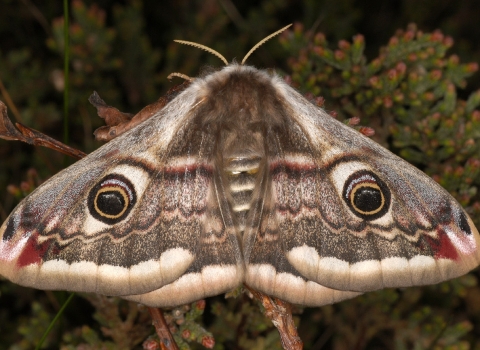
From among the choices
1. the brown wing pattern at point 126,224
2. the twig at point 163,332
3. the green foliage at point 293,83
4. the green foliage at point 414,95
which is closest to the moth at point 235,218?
the brown wing pattern at point 126,224

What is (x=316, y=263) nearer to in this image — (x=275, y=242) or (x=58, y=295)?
(x=275, y=242)

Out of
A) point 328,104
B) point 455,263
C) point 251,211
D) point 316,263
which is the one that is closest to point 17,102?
point 328,104

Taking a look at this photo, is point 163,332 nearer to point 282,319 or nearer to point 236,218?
point 282,319

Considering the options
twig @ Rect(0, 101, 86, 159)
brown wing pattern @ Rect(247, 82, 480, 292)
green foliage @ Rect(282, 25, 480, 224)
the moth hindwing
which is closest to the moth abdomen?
the moth hindwing

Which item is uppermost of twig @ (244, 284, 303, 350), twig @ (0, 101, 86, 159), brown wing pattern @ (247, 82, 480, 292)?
twig @ (0, 101, 86, 159)

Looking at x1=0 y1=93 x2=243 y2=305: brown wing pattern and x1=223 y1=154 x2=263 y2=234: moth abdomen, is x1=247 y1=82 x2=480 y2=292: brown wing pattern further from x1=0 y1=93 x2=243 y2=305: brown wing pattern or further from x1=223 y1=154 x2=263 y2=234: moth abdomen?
x1=0 y1=93 x2=243 y2=305: brown wing pattern

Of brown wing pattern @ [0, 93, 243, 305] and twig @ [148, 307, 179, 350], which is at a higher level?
brown wing pattern @ [0, 93, 243, 305]

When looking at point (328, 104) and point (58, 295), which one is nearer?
point (58, 295)
